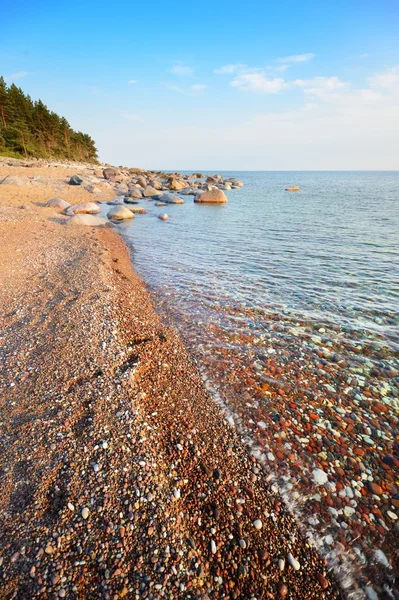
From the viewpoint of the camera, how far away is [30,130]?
65375mm

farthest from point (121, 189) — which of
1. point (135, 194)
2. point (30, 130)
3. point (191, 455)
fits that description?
point (191, 455)

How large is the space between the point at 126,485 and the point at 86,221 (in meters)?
20.1

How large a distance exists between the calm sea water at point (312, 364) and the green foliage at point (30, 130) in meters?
63.7

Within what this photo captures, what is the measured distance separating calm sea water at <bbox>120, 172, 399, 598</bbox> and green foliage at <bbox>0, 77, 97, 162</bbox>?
63.7m

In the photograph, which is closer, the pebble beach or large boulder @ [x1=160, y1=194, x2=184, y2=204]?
the pebble beach

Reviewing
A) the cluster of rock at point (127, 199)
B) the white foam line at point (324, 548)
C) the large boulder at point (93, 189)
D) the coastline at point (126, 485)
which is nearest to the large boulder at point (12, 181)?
the large boulder at point (93, 189)

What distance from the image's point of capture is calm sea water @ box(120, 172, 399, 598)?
12.2ft

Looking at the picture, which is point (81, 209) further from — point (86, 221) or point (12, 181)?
point (12, 181)

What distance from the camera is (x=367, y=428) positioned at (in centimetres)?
502

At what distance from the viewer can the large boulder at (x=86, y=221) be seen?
19.9 metres

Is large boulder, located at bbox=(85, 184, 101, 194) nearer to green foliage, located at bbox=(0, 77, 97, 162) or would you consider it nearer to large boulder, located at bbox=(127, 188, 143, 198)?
large boulder, located at bbox=(127, 188, 143, 198)

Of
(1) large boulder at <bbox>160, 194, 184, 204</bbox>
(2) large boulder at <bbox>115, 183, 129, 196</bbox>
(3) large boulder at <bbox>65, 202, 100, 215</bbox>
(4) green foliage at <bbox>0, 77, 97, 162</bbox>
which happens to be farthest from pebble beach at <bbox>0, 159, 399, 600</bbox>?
(4) green foliage at <bbox>0, 77, 97, 162</bbox>

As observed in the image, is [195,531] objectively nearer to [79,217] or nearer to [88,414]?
[88,414]

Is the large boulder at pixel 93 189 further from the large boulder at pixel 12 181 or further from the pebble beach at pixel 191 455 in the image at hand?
the pebble beach at pixel 191 455
